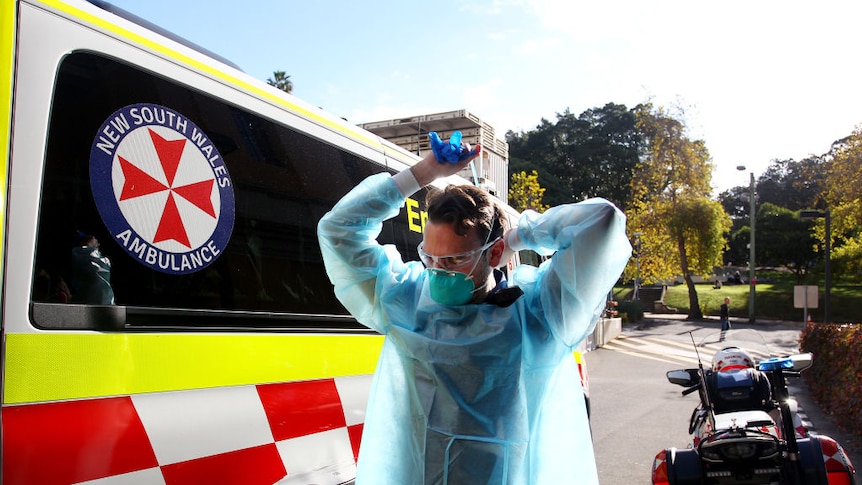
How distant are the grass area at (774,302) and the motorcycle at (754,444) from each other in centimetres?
3125

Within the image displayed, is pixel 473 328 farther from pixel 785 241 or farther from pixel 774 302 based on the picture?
pixel 785 241

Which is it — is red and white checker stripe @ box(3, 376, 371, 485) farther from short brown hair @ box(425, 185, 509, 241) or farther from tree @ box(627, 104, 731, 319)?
tree @ box(627, 104, 731, 319)

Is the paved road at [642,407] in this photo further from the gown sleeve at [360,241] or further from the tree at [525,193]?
the tree at [525,193]

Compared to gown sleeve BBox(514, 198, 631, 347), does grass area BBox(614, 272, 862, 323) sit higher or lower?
lower

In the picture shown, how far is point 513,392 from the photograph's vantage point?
1803mm

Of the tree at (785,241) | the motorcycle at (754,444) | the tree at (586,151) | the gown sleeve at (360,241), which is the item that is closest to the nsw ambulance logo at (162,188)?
the gown sleeve at (360,241)

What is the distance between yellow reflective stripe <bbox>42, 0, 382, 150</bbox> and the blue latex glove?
1103mm

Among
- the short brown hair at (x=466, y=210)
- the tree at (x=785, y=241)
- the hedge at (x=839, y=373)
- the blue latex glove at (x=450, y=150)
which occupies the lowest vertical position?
the hedge at (x=839, y=373)

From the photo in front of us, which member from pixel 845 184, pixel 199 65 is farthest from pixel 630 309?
pixel 199 65

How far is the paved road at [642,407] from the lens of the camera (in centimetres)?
661

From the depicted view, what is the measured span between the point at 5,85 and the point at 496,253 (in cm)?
138

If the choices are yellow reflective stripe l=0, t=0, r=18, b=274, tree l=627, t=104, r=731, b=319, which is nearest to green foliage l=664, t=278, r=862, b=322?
tree l=627, t=104, r=731, b=319

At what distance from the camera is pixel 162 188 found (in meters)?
2.15

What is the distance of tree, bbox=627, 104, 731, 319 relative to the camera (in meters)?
30.1
